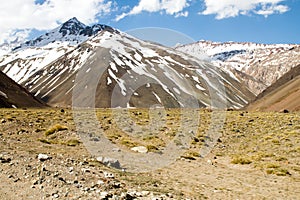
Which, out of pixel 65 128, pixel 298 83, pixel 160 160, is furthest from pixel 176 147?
pixel 298 83

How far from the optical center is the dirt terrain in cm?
1409

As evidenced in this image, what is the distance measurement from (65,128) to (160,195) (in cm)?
1934

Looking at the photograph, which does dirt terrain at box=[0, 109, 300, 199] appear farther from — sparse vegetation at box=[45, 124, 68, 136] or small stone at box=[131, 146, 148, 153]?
small stone at box=[131, 146, 148, 153]

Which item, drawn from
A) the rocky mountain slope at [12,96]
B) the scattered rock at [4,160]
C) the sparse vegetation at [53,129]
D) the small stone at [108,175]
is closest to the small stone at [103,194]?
the small stone at [108,175]

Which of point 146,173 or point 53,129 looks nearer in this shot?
point 146,173

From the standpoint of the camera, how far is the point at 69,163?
1731 centimetres

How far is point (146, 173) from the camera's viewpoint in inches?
751

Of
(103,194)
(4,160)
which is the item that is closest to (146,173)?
(103,194)

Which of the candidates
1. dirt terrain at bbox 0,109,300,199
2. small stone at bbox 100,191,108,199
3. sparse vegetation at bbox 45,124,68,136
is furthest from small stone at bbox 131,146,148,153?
small stone at bbox 100,191,108,199

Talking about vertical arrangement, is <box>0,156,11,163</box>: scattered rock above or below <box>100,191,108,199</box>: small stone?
above

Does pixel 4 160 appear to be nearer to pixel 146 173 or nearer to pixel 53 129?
pixel 146 173

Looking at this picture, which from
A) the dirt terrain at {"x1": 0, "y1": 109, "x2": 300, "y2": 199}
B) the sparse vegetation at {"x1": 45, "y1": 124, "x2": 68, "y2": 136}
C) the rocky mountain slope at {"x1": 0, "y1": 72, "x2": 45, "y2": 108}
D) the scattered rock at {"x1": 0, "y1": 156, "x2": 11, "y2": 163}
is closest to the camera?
the dirt terrain at {"x1": 0, "y1": 109, "x2": 300, "y2": 199}

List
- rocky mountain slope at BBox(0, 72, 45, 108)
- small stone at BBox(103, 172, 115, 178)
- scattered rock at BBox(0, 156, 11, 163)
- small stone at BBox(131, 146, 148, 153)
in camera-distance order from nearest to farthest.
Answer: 1. scattered rock at BBox(0, 156, 11, 163)
2. small stone at BBox(103, 172, 115, 178)
3. small stone at BBox(131, 146, 148, 153)
4. rocky mountain slope at BBox(0, 72, 45, 108)

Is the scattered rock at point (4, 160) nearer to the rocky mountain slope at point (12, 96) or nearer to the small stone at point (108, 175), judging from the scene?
the small stone at point (108, 175)
